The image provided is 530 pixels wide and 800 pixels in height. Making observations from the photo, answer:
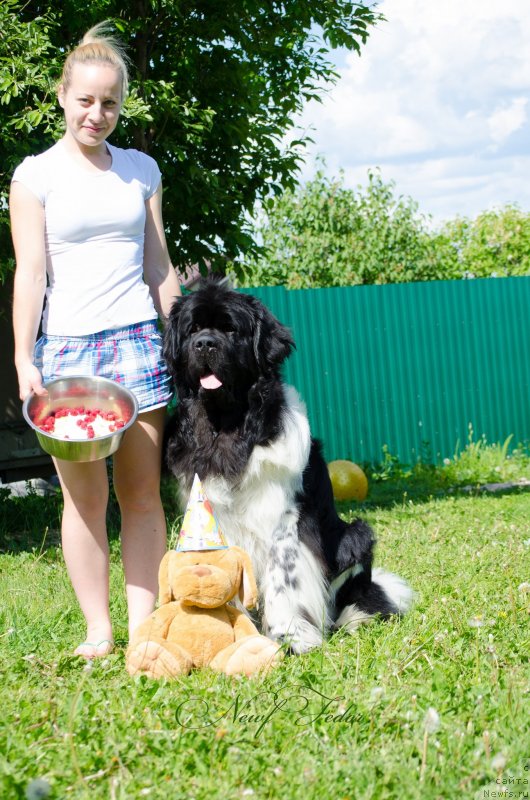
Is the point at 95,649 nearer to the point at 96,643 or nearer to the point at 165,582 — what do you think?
the point at 96,643

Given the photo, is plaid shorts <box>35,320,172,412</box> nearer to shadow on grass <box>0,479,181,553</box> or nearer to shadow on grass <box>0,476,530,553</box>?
shadow on grass <box>0,476,530,553</box>

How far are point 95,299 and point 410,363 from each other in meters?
7.85

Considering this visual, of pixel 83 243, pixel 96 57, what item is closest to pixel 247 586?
pixel 83 243

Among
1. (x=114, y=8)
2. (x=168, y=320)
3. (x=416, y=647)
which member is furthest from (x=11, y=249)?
(x=416, y=647)

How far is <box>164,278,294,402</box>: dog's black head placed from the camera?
3219 millimetres

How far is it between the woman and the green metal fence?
6773 millimetres

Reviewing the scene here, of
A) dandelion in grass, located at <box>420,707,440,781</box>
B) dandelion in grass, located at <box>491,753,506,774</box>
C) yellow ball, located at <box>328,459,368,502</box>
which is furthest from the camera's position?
yellow ball, located at <box>328,459,368,502</box>

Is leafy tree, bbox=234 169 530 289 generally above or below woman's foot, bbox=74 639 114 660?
above

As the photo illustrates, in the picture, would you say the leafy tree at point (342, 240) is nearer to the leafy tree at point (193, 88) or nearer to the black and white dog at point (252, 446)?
the leafy tree at point (193, 88)

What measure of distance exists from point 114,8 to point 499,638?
545 cm

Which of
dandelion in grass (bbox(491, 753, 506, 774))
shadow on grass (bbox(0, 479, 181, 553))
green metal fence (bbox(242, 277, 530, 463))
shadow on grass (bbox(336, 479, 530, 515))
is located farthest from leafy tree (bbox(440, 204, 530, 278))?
dandelion in grass (bbox(491, 753, 506, 774))

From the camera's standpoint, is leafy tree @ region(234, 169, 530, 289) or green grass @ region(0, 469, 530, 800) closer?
green grass @ region(0, 469, 530, 800)

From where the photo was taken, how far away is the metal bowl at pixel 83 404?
9.47 ft

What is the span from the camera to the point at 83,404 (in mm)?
3018
